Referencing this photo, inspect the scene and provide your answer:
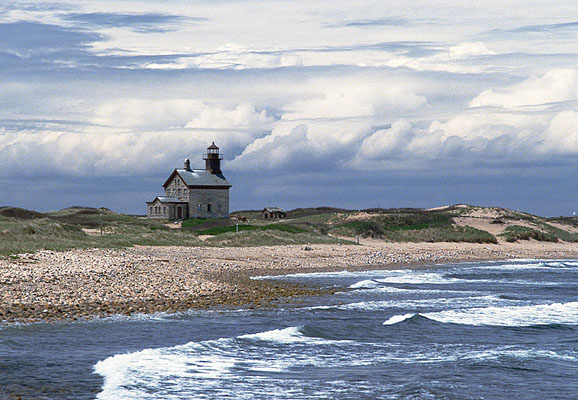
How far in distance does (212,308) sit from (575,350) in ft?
32.5

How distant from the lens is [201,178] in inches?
3396

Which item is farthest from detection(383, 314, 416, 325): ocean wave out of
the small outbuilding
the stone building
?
the small outbuilding

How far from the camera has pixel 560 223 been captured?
99875 mm

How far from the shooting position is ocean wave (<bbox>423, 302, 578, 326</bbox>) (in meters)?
20.8

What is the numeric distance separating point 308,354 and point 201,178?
7202 cm

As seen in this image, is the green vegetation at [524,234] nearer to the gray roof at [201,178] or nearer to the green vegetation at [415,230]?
the green vegetation at [415,230]

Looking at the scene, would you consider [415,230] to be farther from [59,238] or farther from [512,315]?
[512,315]

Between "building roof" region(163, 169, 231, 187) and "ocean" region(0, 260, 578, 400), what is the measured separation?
62070 millimetres

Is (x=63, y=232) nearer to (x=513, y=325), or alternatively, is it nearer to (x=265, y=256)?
(x=265, y=256)

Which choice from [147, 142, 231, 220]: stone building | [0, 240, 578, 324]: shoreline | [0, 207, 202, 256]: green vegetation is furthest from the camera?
[147, 142, 231, 220]: stone building

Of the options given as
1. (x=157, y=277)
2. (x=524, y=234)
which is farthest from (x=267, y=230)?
(x=524, y=234)

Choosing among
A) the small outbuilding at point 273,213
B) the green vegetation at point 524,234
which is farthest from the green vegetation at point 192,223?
the green vegetation at point 524,234

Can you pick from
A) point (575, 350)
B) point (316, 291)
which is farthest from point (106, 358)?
point (316, 291)

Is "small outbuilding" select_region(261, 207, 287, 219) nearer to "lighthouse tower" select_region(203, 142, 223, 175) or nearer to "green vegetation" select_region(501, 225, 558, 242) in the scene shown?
"lighthouse tower" select_region(203, 142, 223, 175)
